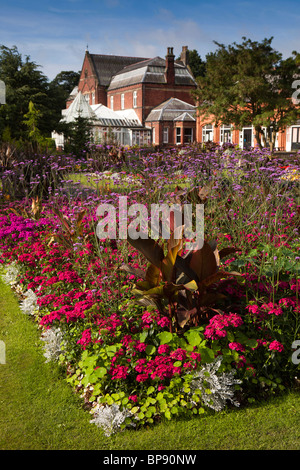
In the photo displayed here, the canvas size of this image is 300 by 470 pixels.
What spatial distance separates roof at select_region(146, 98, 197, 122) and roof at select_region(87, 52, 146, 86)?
42.3ft

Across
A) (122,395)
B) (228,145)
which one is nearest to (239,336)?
(122,395)

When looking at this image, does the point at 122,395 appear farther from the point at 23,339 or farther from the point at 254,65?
the point at 254,65

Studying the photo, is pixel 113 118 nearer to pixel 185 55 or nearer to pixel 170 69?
pixel 170 69

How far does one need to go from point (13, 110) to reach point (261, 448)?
26.1 metres

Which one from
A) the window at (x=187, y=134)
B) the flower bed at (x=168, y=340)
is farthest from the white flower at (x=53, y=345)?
the window at (x=187, y=134)

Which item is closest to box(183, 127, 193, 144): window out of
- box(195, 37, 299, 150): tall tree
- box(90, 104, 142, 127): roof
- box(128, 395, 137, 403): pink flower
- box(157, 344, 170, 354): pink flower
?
box(90, 104, 142, 127): roof

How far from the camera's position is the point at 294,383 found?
339cm

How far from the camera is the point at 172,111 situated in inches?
1565

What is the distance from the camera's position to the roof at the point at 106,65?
165 feet

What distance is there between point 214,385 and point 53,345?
156 centimetres

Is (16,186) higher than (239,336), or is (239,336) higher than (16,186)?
(16,186)

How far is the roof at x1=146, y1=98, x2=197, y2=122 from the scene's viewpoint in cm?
3922

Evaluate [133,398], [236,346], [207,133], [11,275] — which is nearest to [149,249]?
[236,346]

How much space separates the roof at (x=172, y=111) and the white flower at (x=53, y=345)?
36.4 meters
